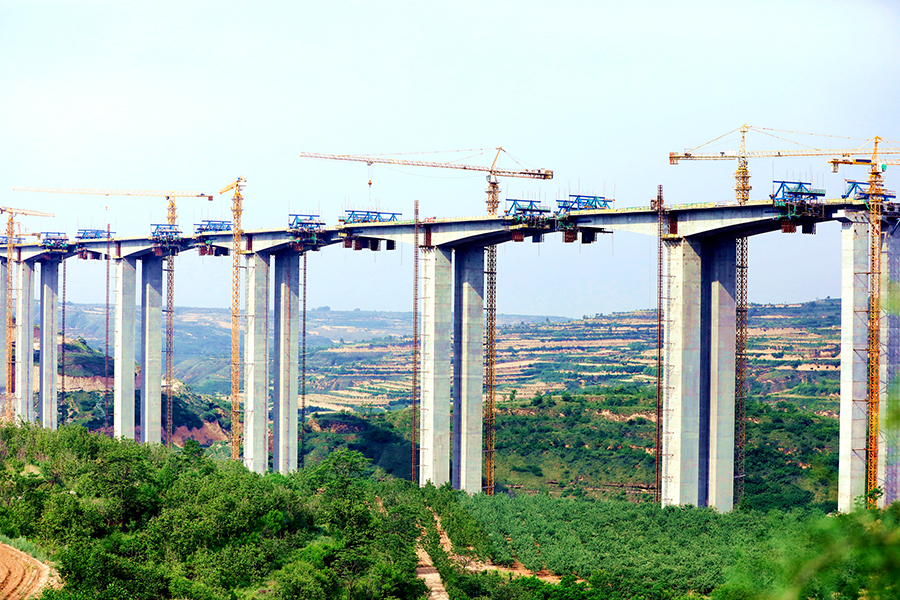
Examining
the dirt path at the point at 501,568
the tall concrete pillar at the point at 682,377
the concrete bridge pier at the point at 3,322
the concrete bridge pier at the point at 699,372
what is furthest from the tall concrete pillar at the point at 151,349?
the concrete bridge pier at the point at 699,372

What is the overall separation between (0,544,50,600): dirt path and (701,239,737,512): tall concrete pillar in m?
42.6

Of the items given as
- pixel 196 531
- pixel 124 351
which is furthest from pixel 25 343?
pixel 196 531

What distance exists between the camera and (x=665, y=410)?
59.7m

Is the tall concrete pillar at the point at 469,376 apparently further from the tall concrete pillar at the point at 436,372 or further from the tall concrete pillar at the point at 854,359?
the tall concrete pillar at the point at 854,359

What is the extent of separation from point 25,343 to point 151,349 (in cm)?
2804

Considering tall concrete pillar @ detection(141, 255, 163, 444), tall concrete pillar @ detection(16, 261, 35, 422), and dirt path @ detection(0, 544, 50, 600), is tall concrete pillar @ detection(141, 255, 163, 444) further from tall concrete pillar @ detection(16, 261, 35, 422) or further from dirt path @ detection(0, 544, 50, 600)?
dirt path @ detection(0, 544, 50, 600)

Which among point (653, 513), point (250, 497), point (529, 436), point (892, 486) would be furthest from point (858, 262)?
point (529, 436)

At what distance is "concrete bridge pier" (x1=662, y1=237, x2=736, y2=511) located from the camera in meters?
59.2

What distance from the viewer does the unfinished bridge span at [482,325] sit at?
5203 cm

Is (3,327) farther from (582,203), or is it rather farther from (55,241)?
(582,203)

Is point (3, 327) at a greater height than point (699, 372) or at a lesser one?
greater

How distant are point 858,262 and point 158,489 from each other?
4152cm

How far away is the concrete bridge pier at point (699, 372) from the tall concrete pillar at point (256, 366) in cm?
4254

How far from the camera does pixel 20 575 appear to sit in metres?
33.8
